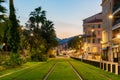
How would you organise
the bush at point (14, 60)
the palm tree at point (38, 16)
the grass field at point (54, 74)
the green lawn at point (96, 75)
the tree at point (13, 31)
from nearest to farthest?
the grass field at point (54, 74), the green lawn at point (96, 75), the bush at point (14, 60), the tree at point (13, 31), the palm tree at point (38, 16)

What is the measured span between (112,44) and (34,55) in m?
18.1

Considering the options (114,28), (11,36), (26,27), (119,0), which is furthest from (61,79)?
(26,27)

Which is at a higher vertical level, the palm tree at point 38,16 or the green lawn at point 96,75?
the palm tree at point 38,16

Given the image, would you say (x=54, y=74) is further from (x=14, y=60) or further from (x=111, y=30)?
(x=111, y=30)

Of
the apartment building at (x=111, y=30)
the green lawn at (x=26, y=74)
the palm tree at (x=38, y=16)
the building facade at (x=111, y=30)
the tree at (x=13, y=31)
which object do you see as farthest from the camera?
the palm tree at (x=38, y=16)

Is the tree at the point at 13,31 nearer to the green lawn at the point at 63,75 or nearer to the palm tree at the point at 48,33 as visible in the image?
the green lawn at the point at 63,75

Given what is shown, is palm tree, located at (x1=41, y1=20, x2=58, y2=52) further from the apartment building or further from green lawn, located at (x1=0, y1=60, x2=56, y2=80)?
green lawn, located at (x1=0, y1=60, x2=56, y2=80)

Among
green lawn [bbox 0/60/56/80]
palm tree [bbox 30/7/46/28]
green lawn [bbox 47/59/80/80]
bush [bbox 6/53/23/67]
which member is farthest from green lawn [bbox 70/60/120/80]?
palm tree [bbox 30/7/46/28]

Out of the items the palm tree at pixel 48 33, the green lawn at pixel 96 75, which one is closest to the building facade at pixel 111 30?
the green lawn at pixel 96 75

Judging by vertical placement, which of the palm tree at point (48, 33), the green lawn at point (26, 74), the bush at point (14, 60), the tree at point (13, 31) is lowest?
the green lawn at point (26, 74)

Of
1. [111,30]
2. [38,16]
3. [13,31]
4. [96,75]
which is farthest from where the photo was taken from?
[38,16]

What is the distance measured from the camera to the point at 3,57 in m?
45.1

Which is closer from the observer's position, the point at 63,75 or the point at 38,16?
the point at 63,75

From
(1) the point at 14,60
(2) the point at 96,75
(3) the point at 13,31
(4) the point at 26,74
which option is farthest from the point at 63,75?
(3) the point at 13,31
